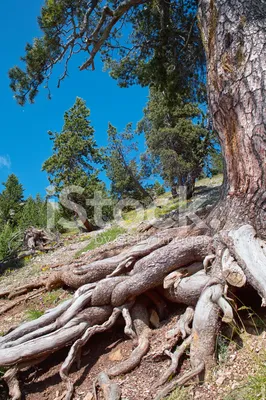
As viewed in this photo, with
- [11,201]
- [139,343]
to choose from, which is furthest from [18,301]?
[11,201]

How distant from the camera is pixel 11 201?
34.5 m

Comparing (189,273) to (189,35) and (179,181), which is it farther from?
(179,181)

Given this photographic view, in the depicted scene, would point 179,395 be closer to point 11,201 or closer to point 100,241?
point 100,241

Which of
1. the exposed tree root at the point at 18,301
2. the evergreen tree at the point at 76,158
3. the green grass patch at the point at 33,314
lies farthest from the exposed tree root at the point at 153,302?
the evergreen tree at the point at 76,158

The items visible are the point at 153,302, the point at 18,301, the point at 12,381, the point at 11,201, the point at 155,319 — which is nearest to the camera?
the point at 12,381

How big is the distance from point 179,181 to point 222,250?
71.5ft

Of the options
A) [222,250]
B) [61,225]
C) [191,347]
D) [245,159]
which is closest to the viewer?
[191,347]

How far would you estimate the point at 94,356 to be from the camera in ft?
13.3

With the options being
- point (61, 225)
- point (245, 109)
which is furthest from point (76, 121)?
point (245, 109)

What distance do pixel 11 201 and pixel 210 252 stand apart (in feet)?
110

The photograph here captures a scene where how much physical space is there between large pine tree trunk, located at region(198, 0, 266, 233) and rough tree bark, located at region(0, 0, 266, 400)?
0.5 inches

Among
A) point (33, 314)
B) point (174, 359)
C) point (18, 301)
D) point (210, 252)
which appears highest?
point (210, 252)

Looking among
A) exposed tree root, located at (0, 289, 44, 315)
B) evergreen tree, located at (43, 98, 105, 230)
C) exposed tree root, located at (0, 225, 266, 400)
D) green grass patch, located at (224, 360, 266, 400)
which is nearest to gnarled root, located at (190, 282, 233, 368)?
exposed tree root, located at (0, 225, 266, 400)

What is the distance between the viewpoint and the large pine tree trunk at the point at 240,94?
3891 mm
